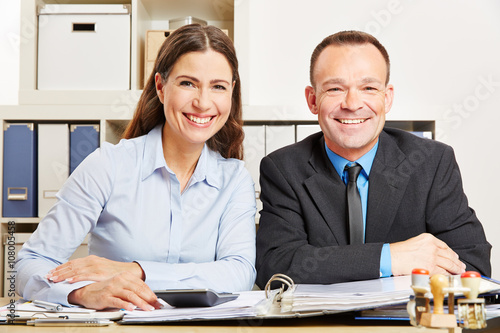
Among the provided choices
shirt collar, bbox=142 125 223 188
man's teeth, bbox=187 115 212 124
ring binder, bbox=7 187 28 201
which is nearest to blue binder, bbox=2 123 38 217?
ring binder, bbox=7 187 28 201

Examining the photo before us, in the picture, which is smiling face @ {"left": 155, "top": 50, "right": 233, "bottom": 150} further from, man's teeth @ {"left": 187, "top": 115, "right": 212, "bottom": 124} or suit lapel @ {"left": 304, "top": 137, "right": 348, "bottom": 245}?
suit lapel @ {"left": 304, "top": 137, "right": 348, "bottom": 245}

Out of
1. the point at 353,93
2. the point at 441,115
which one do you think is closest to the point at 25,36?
the point at 353,93

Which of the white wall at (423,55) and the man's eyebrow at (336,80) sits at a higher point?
the white wall at (423,55)

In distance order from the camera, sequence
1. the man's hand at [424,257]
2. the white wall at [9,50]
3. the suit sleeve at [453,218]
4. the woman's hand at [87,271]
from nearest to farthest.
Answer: the woman's hand at [87,271], the man's hand at [424,257], the suit sleeve at [453,218], the white wall at [9,50]

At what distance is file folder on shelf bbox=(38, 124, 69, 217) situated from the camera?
81.1 inches

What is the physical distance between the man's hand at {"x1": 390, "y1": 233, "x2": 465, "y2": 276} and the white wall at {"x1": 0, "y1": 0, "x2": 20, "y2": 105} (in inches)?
79.3

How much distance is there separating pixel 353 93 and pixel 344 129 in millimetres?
98

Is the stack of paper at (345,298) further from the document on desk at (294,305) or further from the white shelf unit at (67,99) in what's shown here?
the white shelf unit at (67,99)

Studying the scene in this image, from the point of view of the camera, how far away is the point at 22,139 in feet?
6.75

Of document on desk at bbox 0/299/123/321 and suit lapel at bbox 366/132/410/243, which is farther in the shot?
suit lapel at bbox 366/132/410/243

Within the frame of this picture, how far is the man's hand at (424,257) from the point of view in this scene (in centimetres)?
115

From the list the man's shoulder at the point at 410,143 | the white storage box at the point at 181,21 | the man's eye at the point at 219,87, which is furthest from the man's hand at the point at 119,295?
the white storage box at the point at 181,21

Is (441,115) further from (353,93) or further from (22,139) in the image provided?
(22,139)

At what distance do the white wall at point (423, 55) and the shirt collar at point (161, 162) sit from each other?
107 cm
